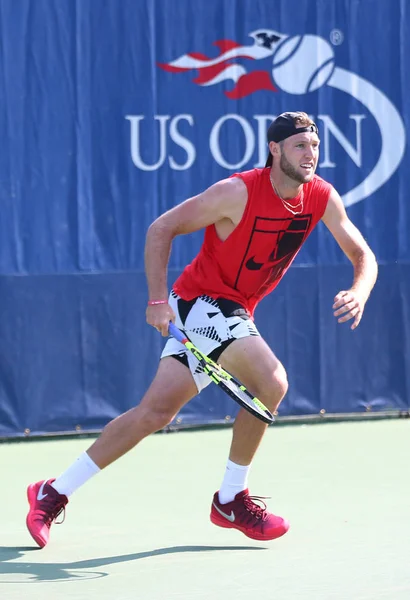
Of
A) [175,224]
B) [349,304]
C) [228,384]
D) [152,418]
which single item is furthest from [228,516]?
[175,224]

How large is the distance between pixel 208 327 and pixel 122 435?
0.53 metres

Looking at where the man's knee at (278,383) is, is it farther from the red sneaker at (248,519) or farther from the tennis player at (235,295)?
the red sneaker at (248,519)

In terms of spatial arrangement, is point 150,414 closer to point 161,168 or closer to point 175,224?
point 175,224

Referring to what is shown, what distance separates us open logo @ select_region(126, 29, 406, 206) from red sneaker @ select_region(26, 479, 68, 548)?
119 inches

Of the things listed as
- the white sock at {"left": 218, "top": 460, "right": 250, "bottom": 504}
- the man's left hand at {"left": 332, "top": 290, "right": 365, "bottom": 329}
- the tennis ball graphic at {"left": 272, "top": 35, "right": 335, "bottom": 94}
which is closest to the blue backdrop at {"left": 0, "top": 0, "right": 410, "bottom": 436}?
the tennis ball graphic at {"left": 272, "top": 35, "right": 335, "bottom": 94}

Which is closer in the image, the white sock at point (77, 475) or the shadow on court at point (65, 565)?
the shadow on court at point (65, 565)

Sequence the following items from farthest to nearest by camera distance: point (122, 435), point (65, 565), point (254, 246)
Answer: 1. point (254, 246)
2. point (122, 435)
3. point (65, 565)

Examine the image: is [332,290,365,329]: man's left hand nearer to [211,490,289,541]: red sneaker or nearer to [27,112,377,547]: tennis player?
[27,112,377,547]: tennis player

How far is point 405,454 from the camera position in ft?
23.1

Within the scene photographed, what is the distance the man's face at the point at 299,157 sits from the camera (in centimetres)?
499

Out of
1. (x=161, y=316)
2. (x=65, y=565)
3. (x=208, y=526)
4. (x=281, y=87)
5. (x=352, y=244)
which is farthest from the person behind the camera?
(x=281, y=87)

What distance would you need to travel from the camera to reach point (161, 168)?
7688mm

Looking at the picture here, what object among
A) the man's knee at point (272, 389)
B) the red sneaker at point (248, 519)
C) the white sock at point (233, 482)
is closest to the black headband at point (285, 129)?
the man's knee at point (272, 389)

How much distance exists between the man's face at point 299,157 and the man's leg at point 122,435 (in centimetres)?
86
